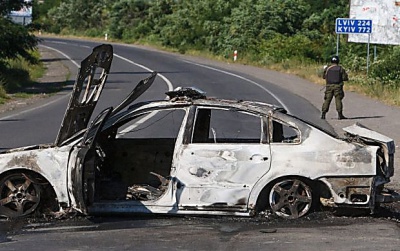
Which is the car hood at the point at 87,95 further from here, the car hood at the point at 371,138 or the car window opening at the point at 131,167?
the car hood at the point at 371,138

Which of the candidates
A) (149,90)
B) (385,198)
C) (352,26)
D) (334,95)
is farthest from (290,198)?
(352,26)

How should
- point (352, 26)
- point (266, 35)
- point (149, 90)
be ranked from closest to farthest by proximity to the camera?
point (149, 90) < point (352, 26) < point (266, 35)

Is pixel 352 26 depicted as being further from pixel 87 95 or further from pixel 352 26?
pixel 87 95

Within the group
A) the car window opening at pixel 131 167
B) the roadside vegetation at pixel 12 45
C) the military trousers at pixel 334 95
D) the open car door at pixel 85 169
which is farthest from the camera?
the roadside vegetation at pixel 12 45

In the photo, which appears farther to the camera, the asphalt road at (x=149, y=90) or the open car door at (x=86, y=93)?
the asphalt road at (x=149, y=90)

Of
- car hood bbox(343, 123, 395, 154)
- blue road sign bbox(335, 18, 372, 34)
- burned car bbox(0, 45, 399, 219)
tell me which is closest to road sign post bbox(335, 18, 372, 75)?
blue road sign bbox(335, 18, 372, 34)

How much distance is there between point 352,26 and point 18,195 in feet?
97.9

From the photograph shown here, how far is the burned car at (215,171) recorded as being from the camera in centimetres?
851

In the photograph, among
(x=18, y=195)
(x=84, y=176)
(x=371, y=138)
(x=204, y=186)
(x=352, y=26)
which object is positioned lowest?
(x=18, y=195)

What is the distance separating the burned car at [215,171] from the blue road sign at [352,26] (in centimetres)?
2851

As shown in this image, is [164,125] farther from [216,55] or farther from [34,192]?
[216,55]

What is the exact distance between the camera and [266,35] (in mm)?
56219

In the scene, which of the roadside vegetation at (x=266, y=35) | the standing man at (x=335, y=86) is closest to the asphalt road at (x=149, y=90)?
the standing man at (x=335, y=86)

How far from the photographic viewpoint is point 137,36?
78750 mm
